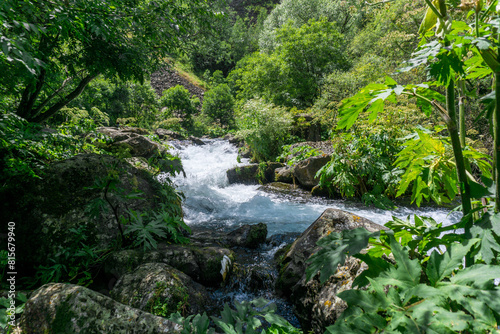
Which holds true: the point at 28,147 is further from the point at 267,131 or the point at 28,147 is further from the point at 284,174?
the point at 267,131

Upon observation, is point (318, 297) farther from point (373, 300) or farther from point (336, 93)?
point (336, 93)

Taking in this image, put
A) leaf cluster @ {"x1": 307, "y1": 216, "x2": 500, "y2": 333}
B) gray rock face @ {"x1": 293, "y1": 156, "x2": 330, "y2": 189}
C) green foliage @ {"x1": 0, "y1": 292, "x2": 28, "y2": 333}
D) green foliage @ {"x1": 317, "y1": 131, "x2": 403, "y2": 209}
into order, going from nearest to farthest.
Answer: leaf cluster @ {"x1": 307, "y1": 216, "x2": 500, "y2": 333}, green foliage @ {"x1": 0, "y1": 292, "x2": 28, "y2": 333}, green foliage @ {"x1": 317, "y1": 131, "x2": 403, "y2": 209}, gray rock face @ {"x1": 293, "y1": 156, "x2": 330, "y2": 189}

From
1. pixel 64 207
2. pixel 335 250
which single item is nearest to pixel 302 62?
pixel 64 207

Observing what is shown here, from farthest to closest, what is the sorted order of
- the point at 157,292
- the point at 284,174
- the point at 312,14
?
the point at 312,14, the point at 284,174, the point at 157,292

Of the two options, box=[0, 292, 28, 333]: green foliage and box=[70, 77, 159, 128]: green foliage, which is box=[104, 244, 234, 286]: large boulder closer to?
box=[0, 292, 28, 333]: green foliage

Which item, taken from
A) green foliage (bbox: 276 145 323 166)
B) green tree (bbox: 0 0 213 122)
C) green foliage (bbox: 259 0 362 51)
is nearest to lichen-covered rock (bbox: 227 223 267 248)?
green tree (bbox: 0 0 213 122)

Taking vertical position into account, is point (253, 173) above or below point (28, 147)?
below

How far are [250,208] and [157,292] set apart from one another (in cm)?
494

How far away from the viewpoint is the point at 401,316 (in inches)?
30.3

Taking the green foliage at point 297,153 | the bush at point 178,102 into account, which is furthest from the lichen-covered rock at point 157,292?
the bush at point 178,102

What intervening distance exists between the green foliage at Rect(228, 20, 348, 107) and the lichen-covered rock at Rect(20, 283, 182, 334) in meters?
13.5

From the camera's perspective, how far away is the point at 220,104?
21062 mm

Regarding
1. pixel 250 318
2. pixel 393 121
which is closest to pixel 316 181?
pixel 393 121

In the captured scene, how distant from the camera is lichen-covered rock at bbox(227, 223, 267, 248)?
4.44 m
